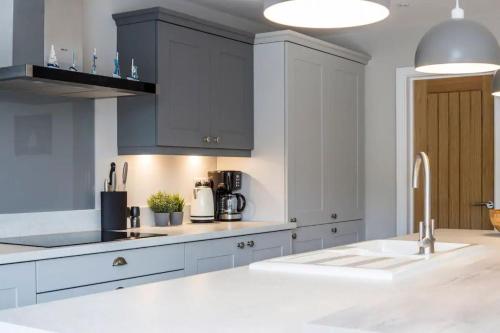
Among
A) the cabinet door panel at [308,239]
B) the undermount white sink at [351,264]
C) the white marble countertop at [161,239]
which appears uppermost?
the undermount white sink at [351,264]

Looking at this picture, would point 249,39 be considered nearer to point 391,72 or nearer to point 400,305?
point 391,72

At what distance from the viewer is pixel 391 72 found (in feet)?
17.9

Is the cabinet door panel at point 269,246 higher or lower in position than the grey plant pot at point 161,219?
lower

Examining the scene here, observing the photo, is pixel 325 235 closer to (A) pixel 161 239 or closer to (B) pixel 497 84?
(A) pixel 161 239

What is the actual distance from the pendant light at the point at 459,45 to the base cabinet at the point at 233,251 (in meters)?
1.72

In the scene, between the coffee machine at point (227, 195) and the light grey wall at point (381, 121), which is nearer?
the coffee machine at point (227, 195)

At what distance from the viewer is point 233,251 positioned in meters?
3.96

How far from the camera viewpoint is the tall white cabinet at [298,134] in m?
4.57

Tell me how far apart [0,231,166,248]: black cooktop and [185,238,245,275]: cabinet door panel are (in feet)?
0.85

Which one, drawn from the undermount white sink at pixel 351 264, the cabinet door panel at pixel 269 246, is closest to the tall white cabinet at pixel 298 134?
the cabinet door panel at pixel 269 246

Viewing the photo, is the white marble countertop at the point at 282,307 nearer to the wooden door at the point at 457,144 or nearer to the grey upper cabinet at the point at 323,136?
the grey upper cabinet at the point at 323,136

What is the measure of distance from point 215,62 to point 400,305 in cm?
285

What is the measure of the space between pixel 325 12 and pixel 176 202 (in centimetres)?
254

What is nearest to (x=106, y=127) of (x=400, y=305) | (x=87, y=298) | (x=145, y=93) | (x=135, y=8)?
(x=145, y=93)
